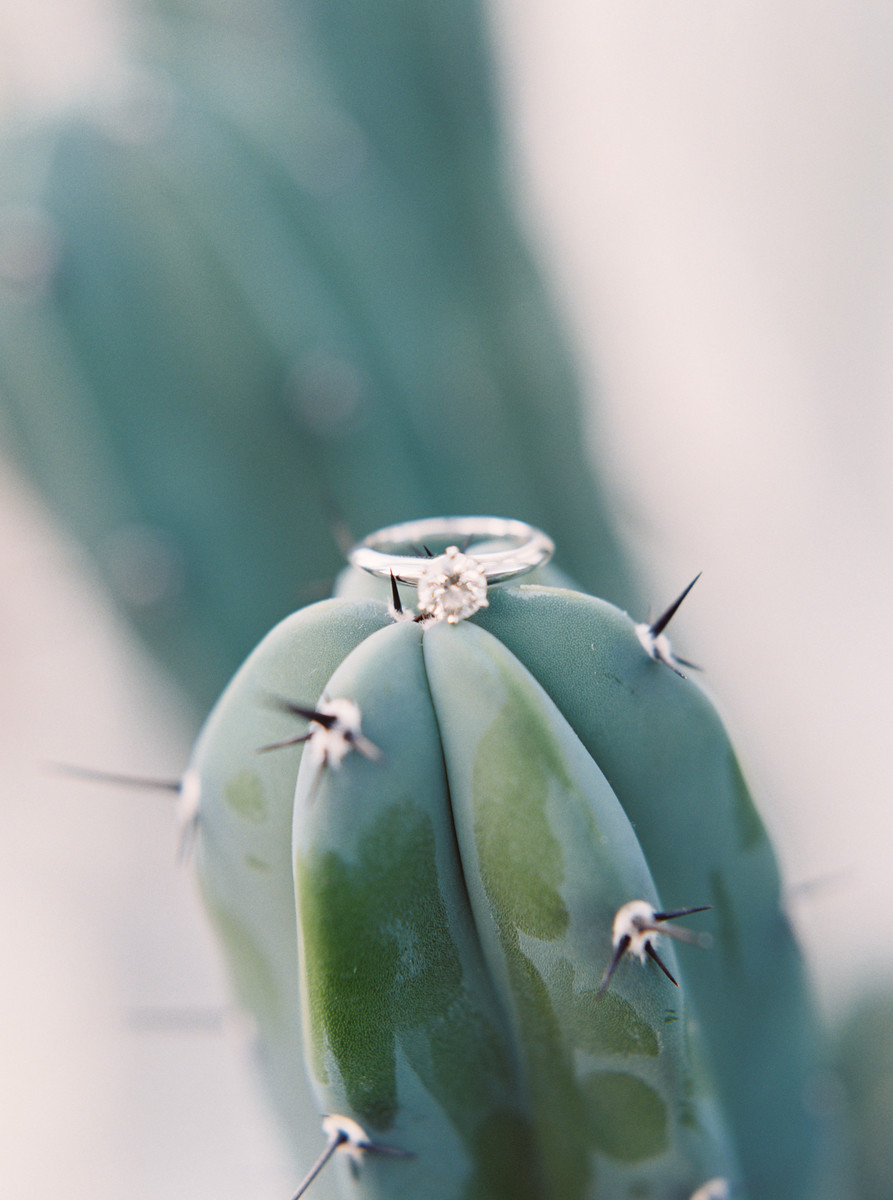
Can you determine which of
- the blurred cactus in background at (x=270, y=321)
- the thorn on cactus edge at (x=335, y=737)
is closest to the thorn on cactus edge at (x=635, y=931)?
the thorn on cactus edge at (x=335, y=737)

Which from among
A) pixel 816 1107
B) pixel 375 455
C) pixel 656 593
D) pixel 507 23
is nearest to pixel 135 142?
pixel 375 455

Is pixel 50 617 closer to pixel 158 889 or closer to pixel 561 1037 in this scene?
pixel 158 889

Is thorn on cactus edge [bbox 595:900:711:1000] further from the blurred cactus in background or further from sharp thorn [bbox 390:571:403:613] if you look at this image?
the blurred cactus in background

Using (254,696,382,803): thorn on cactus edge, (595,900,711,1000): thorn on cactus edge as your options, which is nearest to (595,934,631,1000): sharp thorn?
(595,900,711,1000): thorn on cactus edge

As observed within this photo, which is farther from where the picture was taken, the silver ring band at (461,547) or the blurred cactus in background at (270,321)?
the blurred cactus in background at (270,321)

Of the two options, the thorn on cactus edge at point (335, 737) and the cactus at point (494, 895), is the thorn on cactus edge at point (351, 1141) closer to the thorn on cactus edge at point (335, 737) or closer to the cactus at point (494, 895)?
the cactus at point (494, 895)

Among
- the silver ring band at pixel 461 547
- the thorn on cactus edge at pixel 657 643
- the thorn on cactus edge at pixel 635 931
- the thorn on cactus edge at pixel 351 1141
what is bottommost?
the thorn on cactus edge at pixel 351 1141
